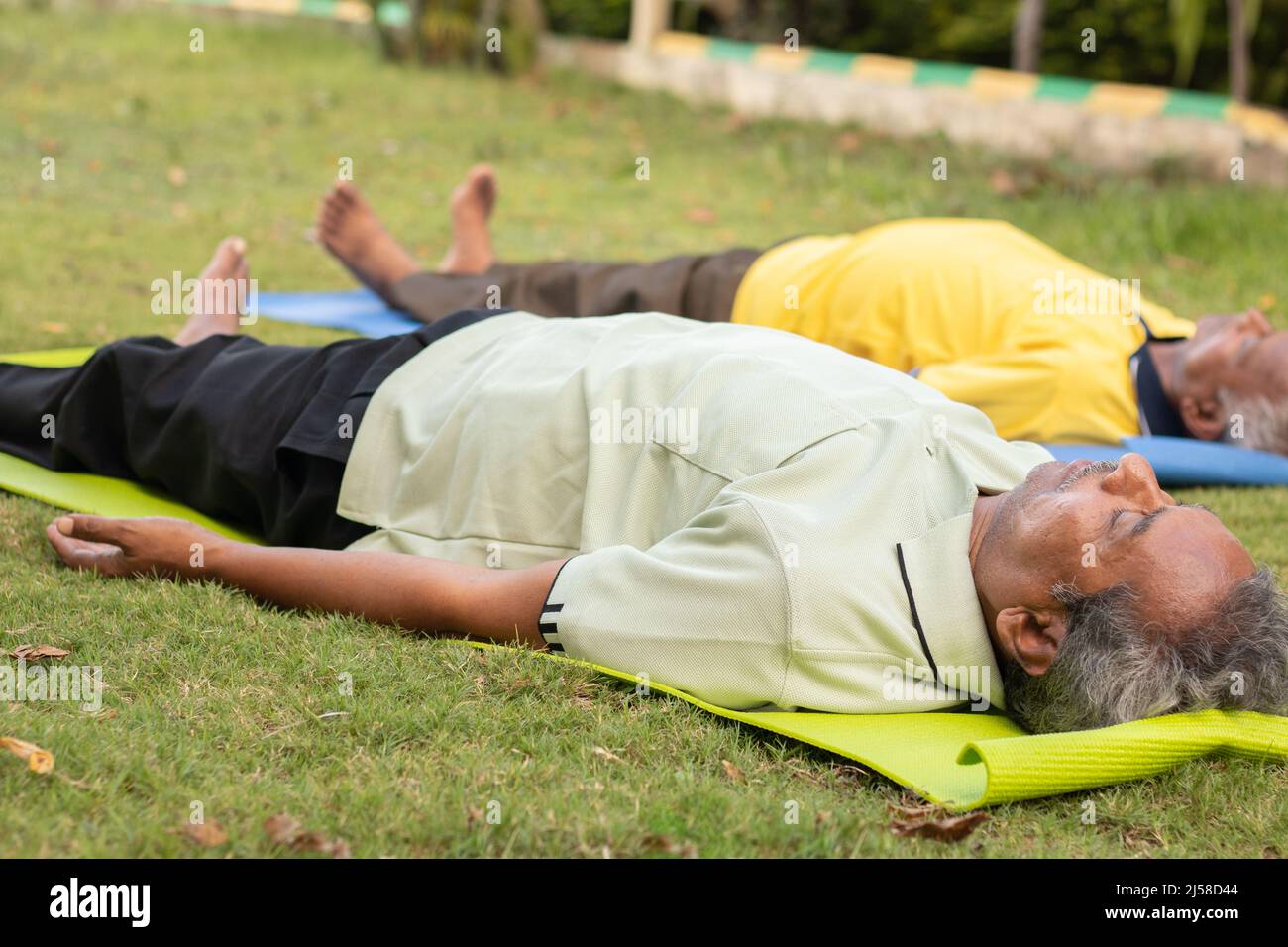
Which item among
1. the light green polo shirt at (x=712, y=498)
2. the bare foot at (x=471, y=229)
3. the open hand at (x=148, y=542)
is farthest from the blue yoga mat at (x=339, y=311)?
the open hand at (x=148, y=542)

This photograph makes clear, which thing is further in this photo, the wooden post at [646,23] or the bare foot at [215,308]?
the wooden post at [646,23]

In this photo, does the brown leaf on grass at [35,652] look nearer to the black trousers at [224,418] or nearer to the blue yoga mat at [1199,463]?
the black trousers at [224,418]

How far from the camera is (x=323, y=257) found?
6914mm

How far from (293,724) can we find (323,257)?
4948 millimetres

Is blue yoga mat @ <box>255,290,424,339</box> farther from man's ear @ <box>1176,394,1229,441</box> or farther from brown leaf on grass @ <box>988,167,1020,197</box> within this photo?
brown leaf on grass @ <box>988,167,1020,197</box>

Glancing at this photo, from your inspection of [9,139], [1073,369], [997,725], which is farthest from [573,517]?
[9,139]

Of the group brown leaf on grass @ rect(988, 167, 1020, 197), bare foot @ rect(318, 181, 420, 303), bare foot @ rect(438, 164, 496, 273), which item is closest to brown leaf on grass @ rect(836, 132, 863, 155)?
brown leaf on grass @ rect(988, 167, 1020, 197)

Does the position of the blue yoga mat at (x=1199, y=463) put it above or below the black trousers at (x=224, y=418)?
below

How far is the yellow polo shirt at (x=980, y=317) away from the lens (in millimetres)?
4289

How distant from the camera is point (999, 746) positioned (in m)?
2.22

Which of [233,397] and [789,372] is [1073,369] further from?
[233,397]

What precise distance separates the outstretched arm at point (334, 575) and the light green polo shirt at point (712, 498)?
0.11 meters

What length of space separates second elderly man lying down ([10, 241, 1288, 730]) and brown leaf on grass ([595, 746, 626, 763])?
201 mm

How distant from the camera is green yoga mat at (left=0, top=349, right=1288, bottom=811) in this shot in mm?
2229
